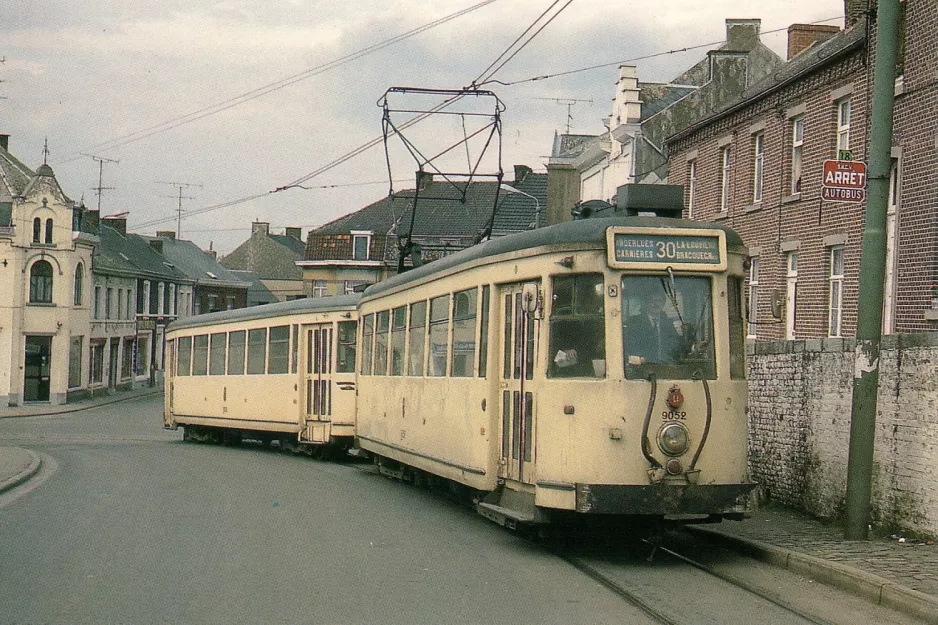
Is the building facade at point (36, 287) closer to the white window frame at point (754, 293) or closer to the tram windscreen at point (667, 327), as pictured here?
the white window frame at point (754, 293)

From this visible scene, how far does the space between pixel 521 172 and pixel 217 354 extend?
39366mm

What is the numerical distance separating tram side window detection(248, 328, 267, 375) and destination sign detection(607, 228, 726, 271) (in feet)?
51.6

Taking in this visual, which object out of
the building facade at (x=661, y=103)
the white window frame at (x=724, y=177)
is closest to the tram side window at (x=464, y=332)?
the white window frame at (x=724, y=177)

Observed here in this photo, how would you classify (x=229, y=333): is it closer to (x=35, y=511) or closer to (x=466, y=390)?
(x=35, y=511)

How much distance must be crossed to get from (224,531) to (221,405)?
53.2 ft

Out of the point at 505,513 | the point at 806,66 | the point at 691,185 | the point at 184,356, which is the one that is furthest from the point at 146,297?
the point at 505,513

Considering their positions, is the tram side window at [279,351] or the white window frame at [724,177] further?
the white window frame at [724,177]

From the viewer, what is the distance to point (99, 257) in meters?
65.1

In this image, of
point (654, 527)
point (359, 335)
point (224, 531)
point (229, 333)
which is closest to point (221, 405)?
point (229, 333)

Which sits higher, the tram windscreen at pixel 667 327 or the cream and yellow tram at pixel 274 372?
the tram windscreen at pixel 667 327

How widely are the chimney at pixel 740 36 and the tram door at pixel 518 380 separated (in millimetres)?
27204

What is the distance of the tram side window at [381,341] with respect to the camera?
17.4 meters

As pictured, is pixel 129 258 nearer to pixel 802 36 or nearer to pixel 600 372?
pixel 802 36

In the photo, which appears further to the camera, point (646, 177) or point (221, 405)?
point (646, 177)
